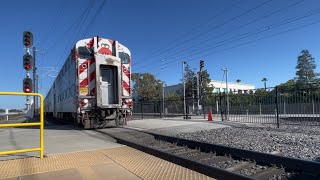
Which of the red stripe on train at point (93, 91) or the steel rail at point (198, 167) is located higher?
the red stripe on train at point (93, 91)

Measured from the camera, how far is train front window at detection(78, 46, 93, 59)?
14.6 metres

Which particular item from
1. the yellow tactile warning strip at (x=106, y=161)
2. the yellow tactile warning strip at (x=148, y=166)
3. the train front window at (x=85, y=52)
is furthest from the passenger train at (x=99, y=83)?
the yellow tactile warning strip at (x=148, y=166)

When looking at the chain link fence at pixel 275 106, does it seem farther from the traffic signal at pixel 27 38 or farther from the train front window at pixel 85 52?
the traffic signal at pixel 27 38

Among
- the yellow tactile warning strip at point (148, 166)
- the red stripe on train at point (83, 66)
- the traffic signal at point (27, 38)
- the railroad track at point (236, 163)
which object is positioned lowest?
the yellow tactile warning strip at point (148, 166)

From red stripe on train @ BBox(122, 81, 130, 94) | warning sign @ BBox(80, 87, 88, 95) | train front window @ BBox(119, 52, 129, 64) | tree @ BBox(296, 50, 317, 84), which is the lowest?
warning sign @ BBox(80, 87, 88, 95)

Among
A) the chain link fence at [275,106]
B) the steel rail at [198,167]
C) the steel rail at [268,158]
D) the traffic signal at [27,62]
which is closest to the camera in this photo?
the steel rail at [198,167]

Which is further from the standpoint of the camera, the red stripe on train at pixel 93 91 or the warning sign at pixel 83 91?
the red stripe on train at pixel 93 91

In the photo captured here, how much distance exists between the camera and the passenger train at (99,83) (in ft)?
47.4

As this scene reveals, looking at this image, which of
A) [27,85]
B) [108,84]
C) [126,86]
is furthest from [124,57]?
[27,85]

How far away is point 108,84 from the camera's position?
1516 cm

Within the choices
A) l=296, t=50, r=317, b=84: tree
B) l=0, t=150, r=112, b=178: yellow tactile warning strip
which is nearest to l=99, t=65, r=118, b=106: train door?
l=0, t=150, r=112, b=178: yellow tactile warning strip

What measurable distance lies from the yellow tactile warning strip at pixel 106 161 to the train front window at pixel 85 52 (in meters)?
7.40

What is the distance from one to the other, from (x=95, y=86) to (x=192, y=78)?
56714 mm

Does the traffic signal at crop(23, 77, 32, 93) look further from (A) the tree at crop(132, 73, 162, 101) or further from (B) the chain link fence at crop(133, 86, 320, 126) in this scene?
(A) the tree at crop(132, 73, 162, 101)
